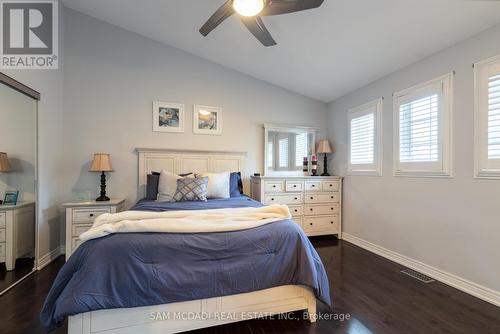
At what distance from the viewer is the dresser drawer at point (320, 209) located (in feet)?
12.1

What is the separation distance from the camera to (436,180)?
98.0 inches

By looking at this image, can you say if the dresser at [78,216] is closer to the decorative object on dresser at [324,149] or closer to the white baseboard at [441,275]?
the decorative object on dresser at [324,149]

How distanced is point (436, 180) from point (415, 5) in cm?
172

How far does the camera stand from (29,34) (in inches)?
106

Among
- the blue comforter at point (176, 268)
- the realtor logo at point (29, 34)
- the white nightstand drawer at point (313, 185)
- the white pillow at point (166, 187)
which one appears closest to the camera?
the blue comforter at point (176, 268)

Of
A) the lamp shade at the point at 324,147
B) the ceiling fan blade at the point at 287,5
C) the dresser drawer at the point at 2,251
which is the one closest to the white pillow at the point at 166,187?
the dresser drawer at the point at 2,251

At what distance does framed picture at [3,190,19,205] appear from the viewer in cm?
221

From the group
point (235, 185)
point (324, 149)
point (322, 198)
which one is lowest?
point (322, 198)

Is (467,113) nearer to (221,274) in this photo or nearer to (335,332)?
(335,332)

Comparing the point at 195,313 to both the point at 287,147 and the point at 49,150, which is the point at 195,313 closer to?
the point at 49,150

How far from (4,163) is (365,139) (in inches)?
167

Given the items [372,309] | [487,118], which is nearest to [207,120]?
[372,309]

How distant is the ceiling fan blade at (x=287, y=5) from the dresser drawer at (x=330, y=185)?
263 cm

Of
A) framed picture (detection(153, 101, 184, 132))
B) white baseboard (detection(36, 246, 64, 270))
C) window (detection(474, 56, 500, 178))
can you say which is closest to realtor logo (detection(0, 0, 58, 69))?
framed picture (detection(153, 101, 184, 132))
